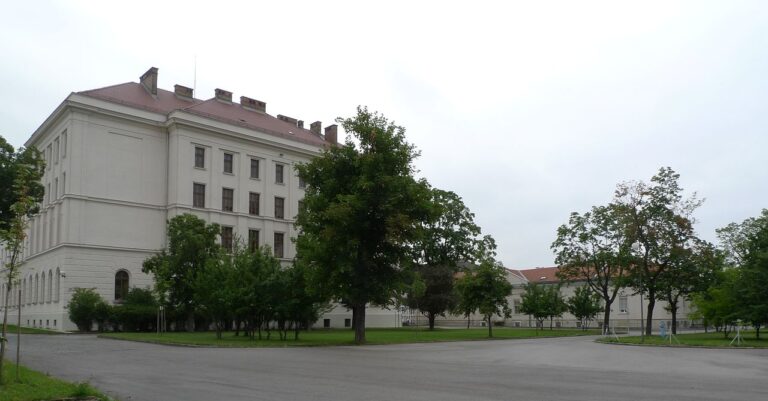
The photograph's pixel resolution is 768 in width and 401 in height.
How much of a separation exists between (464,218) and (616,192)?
19.6 metres

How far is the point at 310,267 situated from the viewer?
33812 millimetres

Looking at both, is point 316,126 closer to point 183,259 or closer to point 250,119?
point 250,119

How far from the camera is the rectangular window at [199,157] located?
5778cm

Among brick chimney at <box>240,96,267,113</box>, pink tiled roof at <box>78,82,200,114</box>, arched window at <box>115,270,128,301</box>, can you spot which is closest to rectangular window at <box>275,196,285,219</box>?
brick chimney at <box>240,96,267,113</box>

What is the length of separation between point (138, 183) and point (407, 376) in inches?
1787

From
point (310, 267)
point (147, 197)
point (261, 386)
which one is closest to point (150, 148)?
point (147, 197)

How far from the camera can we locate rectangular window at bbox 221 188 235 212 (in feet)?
195

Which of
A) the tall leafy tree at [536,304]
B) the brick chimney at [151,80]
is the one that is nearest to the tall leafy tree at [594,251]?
the tall leafy tree at [536,304]

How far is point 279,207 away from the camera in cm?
6456

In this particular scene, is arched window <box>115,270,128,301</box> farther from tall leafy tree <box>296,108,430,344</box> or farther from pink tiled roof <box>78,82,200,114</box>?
tall leafy tree <box>296,108,430,344</box>

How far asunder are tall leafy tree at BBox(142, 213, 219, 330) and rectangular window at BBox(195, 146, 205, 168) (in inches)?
437

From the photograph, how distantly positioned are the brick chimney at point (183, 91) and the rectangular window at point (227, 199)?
10.8 meters

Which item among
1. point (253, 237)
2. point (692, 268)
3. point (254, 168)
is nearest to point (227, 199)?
point (254, 168)

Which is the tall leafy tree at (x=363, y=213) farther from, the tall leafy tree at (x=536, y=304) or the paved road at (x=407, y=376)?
the tall leafy tree at (x=536, y=304)
